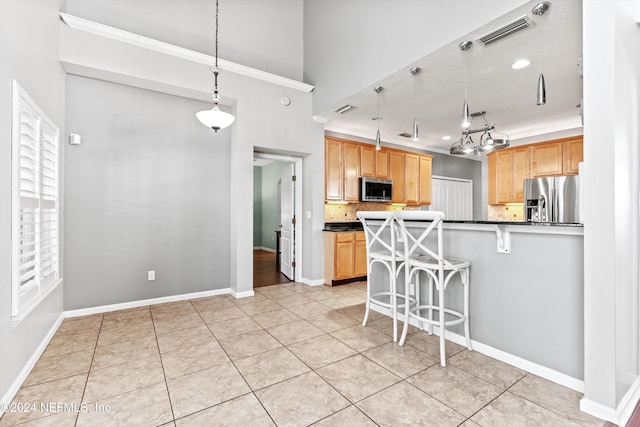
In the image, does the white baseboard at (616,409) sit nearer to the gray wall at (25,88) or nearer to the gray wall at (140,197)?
the gray wall at (25,88)

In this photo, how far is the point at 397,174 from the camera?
6.16 m

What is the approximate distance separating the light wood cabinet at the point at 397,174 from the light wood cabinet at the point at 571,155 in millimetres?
2753

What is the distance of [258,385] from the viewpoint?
2016 millimetres

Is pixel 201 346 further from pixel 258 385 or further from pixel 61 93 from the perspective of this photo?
pixel 61 93

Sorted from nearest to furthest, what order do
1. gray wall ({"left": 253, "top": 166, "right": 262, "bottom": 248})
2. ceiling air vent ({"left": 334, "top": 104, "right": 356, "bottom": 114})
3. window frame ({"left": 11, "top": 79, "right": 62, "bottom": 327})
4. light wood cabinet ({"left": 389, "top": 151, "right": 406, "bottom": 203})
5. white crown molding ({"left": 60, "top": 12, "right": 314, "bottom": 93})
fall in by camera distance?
window frame ({"left": 11, "top": 79, "right": 62, "bottom": 327}), white crown molding ({"left": 60, "top": 12, "right": 314, "bottom": 93}), ceiling air vent ({"left": 334, "top": 104, "right": 356, "bottom": 114}), light wood cabinet ({"left": 389, "top": 151, "right": 406, "bottom": 203}), gray wall ({"left": 253, "top": 166, "right": 262, "bottom": 248})

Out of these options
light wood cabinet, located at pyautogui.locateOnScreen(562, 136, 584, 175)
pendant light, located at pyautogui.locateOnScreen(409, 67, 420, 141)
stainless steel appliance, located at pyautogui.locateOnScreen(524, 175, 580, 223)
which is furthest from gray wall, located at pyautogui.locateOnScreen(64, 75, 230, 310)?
light wood cabinet, located at pyautogui.locateOnScreen(562, 136, 584, 175)

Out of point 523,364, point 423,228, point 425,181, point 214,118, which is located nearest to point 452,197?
point 425,181

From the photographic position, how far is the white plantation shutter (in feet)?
6.45

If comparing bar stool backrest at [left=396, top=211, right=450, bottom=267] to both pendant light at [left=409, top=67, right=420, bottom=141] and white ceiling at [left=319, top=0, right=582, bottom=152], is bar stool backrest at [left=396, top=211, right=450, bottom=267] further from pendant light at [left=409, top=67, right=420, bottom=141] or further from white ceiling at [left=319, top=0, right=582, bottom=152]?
white ceiling at [left=319, top=0, right=582, bottom=152]

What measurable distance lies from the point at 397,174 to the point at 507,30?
375cm

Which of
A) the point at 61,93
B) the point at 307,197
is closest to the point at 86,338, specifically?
the point at 61,93

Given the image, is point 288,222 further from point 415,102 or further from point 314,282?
point 415,102

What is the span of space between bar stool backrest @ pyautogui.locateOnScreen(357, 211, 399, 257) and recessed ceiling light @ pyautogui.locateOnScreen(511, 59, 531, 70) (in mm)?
2088

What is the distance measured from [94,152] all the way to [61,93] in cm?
65
